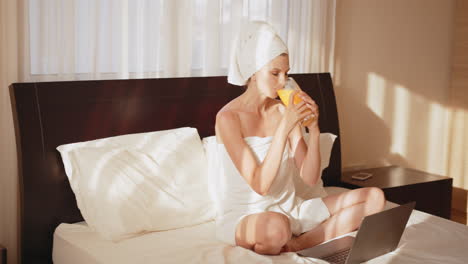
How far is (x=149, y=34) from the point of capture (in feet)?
10.7

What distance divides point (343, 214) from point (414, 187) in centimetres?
130

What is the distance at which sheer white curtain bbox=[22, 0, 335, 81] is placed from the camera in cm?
294

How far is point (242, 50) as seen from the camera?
2.63 meters

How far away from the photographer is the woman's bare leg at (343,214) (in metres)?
2.61

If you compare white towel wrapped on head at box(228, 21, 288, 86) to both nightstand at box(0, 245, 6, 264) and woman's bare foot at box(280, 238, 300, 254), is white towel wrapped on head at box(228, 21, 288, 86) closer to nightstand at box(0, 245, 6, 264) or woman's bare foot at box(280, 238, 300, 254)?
woman's bare foot at box(280, 238, 300, 254)

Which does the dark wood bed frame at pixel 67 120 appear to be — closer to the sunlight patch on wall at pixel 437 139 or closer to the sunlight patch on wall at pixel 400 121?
the sunlight patch on wall at pixel 400 121

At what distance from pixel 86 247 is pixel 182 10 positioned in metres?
1.42

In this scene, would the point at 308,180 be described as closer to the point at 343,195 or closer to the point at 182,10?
the point at 343,195

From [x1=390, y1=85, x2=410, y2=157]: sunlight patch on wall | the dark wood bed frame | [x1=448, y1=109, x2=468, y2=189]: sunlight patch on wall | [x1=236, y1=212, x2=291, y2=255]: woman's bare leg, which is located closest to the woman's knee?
[x1=236, y1=212, x2=291, y2=255]: woman's bare leg

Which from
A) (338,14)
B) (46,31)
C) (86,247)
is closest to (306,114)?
(86,247)

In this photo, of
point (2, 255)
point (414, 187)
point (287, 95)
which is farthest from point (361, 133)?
point (2, 255)

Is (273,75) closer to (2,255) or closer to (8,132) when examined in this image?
(8,132)

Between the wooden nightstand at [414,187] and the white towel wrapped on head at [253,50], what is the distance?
55.7 inches

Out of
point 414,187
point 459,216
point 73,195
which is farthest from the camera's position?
point 459,216
